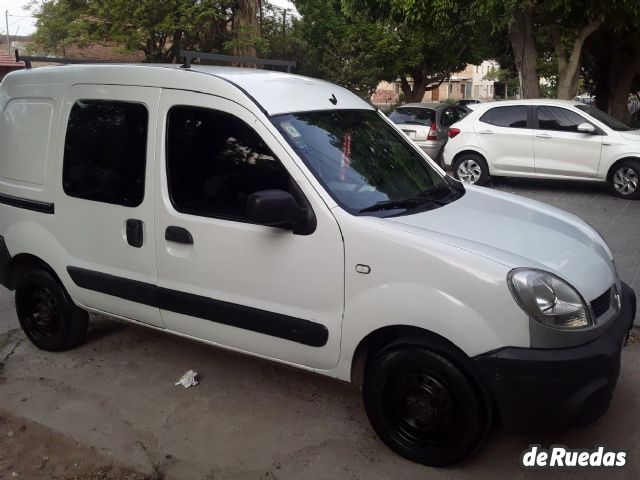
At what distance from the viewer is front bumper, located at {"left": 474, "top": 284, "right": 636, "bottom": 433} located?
107 inches

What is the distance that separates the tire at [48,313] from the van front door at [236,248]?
3.26 feet

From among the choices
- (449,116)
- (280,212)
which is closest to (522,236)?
(280,212)

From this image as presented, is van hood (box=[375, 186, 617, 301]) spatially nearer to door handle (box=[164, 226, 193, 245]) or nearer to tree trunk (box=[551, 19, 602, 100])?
door handle (box=[164, 226, 193, 245])

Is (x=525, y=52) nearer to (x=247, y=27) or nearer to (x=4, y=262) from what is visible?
(x=247, y=27)

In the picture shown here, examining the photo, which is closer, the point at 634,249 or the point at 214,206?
the point at 214,206

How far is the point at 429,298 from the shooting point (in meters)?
2.85

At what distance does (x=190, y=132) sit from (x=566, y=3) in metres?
10.7

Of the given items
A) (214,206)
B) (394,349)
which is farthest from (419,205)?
(214,206)

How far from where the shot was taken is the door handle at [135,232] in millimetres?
3688

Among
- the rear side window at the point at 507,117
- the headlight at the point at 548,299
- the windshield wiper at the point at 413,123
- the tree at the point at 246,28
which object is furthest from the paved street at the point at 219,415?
the tree at the point at 246,28

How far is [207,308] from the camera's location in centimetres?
354

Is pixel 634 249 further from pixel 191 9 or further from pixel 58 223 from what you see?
pixel 191 9

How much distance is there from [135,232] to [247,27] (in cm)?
1128

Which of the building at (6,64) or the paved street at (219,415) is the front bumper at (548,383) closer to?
the paved street at (219,415)
